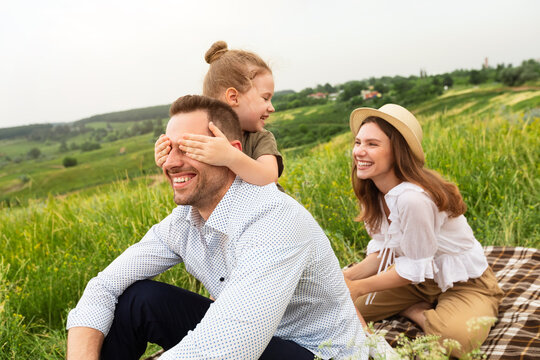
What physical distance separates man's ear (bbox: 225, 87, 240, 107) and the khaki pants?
1.66 metres

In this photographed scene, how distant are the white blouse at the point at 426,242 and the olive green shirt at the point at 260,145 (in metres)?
0.76

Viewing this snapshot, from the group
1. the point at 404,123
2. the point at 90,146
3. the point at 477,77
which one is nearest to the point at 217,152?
the point at 404,123

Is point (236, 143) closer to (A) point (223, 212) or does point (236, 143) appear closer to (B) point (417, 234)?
(A) point (223, 212)

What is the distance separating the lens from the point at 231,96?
306 cm

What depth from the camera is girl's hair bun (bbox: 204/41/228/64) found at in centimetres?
331

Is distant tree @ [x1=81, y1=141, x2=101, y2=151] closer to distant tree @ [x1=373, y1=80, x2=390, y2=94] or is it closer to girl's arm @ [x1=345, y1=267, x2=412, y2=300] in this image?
distant tree @ [x1=373, y1=80, x2=390, y2=94]

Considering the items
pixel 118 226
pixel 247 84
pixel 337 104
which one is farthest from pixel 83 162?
pixel 247 84

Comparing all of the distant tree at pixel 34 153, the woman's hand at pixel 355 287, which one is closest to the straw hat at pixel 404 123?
the woman's hand at pixel 355 287

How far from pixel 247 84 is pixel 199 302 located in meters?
1.49

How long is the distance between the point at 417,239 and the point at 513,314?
92cm

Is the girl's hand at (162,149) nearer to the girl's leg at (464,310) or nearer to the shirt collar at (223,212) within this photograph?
the shirt collar at (223,212)

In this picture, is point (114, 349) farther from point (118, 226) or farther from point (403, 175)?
point (118, 226)

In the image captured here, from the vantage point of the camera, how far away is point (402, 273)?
2.80 meters

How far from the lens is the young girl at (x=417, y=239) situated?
8.97 feet
